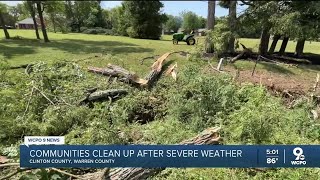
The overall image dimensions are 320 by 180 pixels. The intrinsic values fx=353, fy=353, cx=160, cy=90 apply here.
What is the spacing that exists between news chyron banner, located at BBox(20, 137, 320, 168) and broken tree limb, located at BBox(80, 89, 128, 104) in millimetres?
4176

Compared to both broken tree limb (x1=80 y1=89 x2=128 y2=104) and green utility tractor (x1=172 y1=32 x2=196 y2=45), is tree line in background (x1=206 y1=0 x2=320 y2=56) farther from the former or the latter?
broken tree limb (x1=80 y1=89 x2=128 y2=104)

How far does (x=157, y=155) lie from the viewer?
3.13 metres

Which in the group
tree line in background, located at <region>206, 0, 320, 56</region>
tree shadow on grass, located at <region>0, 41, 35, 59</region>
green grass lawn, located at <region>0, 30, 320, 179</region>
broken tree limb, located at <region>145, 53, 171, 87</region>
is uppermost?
tree line in background, located at <region>206, 0, 320, 56</region>

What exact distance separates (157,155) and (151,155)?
0.05 m

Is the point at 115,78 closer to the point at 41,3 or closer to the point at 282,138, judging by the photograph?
the point at 282,138

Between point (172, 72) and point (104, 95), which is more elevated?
point (172, 72)

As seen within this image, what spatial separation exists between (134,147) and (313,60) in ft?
34.9

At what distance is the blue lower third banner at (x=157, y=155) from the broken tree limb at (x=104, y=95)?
13.8 ft

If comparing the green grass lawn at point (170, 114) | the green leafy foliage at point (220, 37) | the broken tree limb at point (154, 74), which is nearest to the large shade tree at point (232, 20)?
the green leafy foliage at point (220, 37)

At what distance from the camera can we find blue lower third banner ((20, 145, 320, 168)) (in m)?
3.12

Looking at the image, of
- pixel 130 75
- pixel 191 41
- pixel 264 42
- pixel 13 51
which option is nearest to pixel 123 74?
pixel 130 75

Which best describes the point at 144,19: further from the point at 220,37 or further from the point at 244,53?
the point at 220,37

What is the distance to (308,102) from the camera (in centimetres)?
762

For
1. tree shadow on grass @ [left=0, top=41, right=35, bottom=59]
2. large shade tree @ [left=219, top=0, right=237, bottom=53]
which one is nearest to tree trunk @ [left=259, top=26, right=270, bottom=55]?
large shade tree @ [left=219, top=0, right=237, bottom=53]
